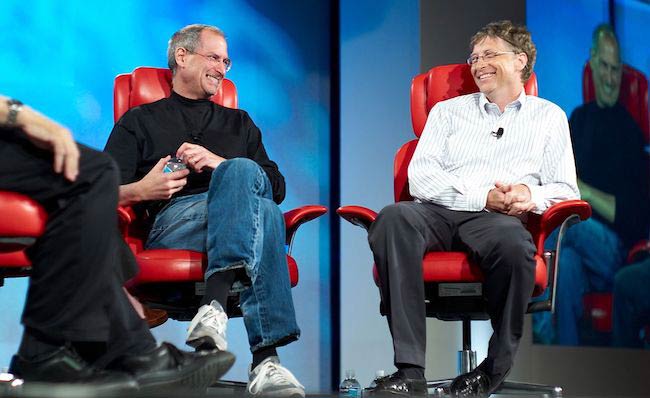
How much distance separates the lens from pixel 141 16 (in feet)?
13.2

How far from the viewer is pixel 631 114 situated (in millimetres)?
4414

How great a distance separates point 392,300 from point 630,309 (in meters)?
2.17

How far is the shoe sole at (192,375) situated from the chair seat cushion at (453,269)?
108 cm

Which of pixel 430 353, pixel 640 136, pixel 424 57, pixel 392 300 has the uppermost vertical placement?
pixel 424 57

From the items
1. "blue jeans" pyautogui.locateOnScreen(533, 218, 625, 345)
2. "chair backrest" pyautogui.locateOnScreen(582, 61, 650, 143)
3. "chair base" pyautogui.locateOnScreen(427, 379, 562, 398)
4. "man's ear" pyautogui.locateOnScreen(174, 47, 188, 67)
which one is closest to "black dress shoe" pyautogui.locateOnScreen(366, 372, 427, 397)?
"chair base" pyautogui.locateOnScreen(427, 379, 562, 398)

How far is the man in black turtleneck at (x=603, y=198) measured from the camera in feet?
14.2

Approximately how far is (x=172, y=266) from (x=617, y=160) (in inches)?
107

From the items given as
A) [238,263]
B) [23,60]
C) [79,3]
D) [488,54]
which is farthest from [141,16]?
[238,263]

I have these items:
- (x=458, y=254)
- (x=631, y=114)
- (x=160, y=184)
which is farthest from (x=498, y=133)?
(x=631, y=114)

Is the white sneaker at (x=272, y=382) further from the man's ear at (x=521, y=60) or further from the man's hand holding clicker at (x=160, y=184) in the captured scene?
the man's ear at (x=521, y=60)

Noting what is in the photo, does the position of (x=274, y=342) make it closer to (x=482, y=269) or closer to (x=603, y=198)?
(x=482, y=269)

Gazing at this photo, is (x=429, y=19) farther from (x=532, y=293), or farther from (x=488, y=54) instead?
(x=532, y=293)

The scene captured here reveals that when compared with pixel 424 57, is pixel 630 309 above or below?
below

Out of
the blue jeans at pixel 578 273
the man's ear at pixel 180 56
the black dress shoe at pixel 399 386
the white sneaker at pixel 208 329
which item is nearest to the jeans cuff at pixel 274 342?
the white sneaker at pixel 208 329
